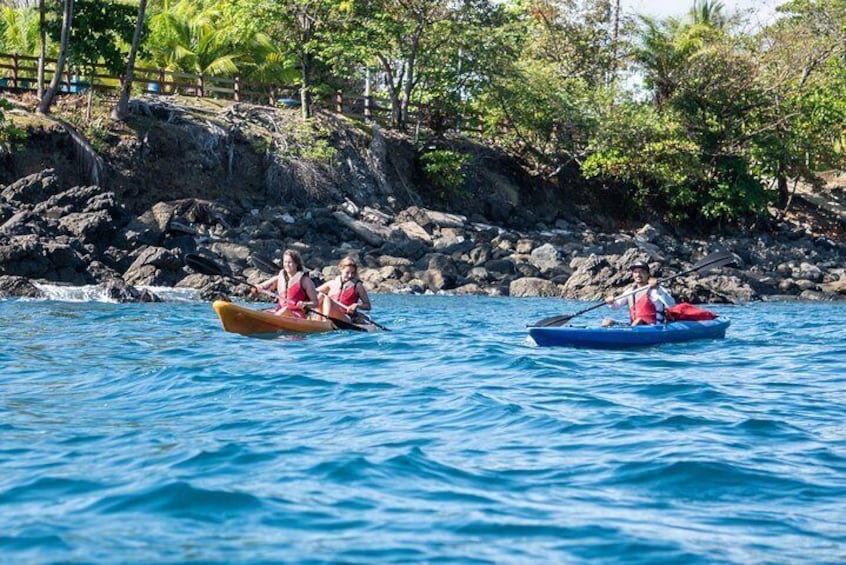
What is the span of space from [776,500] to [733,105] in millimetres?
31464

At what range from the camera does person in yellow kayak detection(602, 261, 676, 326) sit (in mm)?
13828

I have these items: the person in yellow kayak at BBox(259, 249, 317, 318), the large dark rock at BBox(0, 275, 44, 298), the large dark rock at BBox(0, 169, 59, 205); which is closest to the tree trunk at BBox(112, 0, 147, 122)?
the large dark rock at BBox(0, 169, 59, 205)

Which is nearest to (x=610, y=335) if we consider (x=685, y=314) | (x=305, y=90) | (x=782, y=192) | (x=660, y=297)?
(x=660, y=297)

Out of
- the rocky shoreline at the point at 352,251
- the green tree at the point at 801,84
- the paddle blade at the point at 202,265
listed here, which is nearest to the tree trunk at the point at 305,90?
the rocky shoreline at the point at 352,251

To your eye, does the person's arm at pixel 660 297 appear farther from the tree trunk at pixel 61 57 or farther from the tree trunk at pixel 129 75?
the tree trunk at pixel 61 57

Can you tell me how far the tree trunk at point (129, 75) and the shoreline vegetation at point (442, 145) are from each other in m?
0.08

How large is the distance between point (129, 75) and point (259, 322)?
57.2 feet

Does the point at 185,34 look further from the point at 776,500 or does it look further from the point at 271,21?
the point at 776,500

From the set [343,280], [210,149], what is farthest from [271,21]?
[343,280]

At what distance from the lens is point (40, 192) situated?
80.7 feet

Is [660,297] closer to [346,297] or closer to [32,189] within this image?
[346,297]

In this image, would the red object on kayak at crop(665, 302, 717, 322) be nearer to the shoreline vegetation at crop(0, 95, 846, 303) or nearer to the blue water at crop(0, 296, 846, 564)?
the blue water at crop(0, 296, 846, 564)

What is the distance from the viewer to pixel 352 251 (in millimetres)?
27141

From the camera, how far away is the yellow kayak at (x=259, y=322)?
43.8 feet
